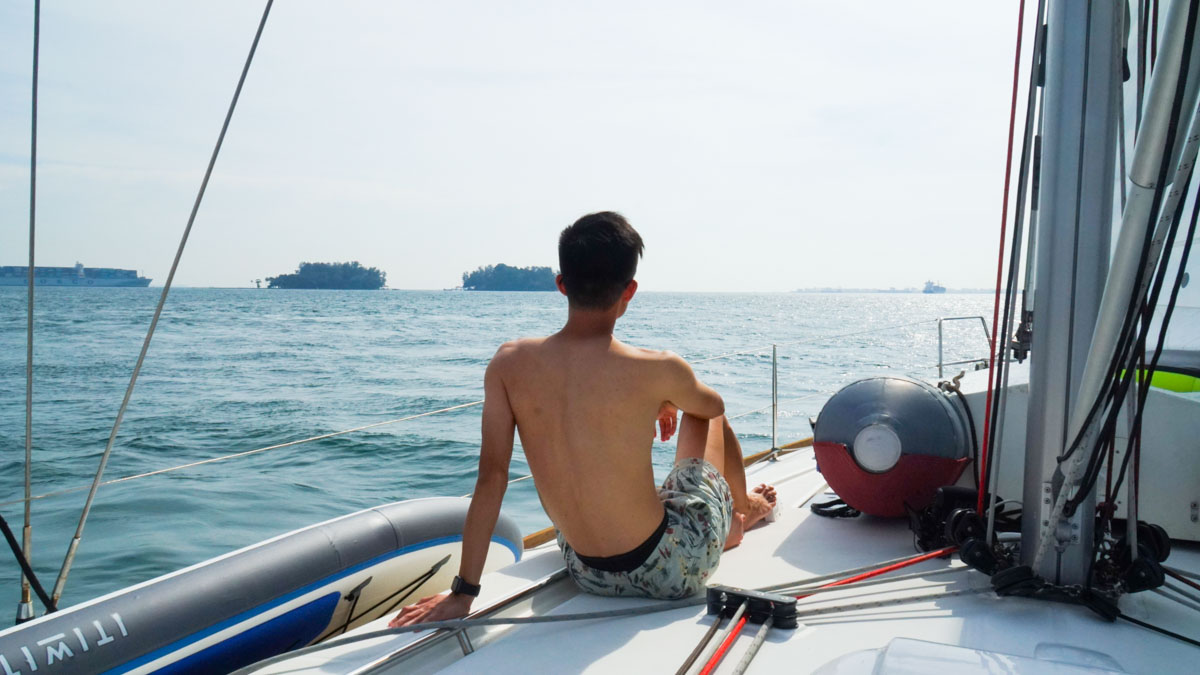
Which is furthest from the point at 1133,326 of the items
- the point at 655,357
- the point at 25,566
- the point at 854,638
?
the point at 25,566

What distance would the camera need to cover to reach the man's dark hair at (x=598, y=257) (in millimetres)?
1847

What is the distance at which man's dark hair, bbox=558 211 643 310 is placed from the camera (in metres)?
1.85

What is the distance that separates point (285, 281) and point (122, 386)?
7368cm

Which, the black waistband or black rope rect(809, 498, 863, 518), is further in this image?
black rope rect(809, 498, 863, 518)

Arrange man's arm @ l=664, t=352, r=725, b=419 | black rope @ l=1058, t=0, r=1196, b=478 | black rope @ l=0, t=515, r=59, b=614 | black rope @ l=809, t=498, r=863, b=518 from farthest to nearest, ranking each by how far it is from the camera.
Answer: black rope @ l=809, t=498, r=863, b=518 < man's arm @ l=664, t=352, r=725, b=419 < black rope @ l=0, t=515, r=59, b=614 < black rope @ l=1058, t=0, r=1196, b=478

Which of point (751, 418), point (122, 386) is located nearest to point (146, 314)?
point (122, 386)

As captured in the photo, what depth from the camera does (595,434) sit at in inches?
75.5

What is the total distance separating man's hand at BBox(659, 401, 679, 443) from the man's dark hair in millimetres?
319

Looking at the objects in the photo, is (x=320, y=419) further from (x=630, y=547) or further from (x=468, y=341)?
(x=468, y=341)

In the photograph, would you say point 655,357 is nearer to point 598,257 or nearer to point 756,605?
point 598,257

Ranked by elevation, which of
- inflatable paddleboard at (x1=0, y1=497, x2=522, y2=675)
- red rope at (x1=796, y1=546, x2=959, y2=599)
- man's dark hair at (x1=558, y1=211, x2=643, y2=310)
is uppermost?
man's dark hair at (x1=558, y1=211, x2=643, y2=310)

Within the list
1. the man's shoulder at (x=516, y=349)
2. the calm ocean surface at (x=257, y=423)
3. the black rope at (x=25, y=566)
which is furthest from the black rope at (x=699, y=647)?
the calm ocean surface at (x=257, y=423)

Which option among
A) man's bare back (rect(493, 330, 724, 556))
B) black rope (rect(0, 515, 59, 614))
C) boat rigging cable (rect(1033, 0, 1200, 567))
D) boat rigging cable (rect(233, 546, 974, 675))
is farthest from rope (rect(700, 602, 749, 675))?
black rope (rect(0, 515, 59, 614))

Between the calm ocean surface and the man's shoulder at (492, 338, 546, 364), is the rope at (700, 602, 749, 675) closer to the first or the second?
the man's shoulder at (492, 338, 546, 364)
